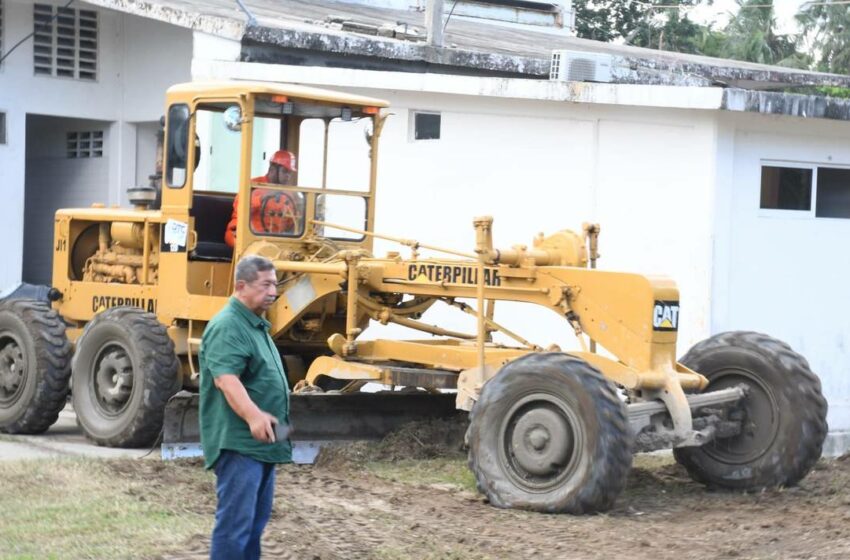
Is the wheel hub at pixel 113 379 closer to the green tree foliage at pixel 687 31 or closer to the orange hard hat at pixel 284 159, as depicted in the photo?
the orange hard hat at pixel 284 159

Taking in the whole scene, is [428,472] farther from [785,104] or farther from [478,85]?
[478,85]

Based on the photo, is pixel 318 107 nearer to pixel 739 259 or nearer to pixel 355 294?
pixel 355 294

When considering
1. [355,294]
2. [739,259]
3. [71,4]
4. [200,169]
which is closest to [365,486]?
[355,294]

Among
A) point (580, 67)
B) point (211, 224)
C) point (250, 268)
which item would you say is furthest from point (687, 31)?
point (250, 268)

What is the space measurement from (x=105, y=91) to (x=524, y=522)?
13.2 metres

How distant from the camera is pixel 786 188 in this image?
14375 mm

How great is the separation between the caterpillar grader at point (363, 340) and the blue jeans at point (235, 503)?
309 centimetres

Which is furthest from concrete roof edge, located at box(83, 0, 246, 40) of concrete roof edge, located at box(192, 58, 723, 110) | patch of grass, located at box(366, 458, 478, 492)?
patch of grass, located at box(366, 458, 478, 492)

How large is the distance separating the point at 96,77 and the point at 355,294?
10509mm

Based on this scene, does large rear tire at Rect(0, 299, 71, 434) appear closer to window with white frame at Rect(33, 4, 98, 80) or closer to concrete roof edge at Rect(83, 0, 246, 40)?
concrete roof edge at Rect(83, 0, 246, 40)

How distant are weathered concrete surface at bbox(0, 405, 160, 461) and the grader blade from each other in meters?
0.33

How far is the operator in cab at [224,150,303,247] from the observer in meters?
11.5

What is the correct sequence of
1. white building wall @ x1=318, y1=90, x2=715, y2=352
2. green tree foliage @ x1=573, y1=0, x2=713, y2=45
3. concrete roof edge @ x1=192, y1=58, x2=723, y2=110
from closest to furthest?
1. concrete roof edge @ x1=192, y1=58, x2=723, y2=110
2. white building wall @ x1=318, y1=90, x2=715, y2=352
3. green tree foliage @ x1=573, y1=0, x2=713, y2=45

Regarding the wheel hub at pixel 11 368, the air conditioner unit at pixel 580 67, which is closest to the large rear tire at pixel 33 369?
the wheel hub at pixel 11 368
